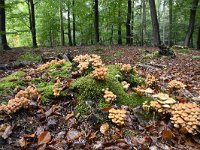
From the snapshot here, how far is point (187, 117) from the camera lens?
316 centimetres

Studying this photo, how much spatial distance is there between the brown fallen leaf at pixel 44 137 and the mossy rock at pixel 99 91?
83 centimetres

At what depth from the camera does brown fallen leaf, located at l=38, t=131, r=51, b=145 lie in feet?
9.93

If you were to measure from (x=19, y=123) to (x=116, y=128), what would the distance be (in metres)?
1.39

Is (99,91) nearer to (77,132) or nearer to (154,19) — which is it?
(77,132)

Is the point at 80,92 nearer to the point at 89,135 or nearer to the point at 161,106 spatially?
the point at 89,135

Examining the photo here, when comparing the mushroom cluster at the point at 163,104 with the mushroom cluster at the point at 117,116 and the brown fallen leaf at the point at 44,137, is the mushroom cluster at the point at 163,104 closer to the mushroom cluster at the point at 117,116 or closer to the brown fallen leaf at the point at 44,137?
the mushroom cluster at the point at 117,116

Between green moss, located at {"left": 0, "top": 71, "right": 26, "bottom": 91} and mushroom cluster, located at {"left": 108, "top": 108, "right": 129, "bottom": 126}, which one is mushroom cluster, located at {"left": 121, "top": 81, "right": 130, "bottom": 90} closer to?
mushroom cluster, located at {"left": 108, "top": 108, "right": 129, "bottom": 126}

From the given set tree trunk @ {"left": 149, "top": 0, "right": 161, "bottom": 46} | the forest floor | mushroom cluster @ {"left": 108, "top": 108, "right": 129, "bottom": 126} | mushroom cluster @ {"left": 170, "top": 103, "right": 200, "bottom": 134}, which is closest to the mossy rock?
the forest floor

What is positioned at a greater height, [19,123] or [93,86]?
[93,86]

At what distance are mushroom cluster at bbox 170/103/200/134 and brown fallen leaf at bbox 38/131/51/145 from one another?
5.47 feet

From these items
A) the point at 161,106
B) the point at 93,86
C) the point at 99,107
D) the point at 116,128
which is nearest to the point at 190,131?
the point at 161,106

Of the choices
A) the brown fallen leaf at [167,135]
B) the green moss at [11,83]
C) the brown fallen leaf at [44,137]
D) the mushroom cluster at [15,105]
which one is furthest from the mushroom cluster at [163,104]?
the green moss at [11,83]

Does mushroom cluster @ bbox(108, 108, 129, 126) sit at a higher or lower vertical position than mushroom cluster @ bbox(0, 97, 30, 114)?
lower

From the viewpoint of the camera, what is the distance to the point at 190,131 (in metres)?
3.08
